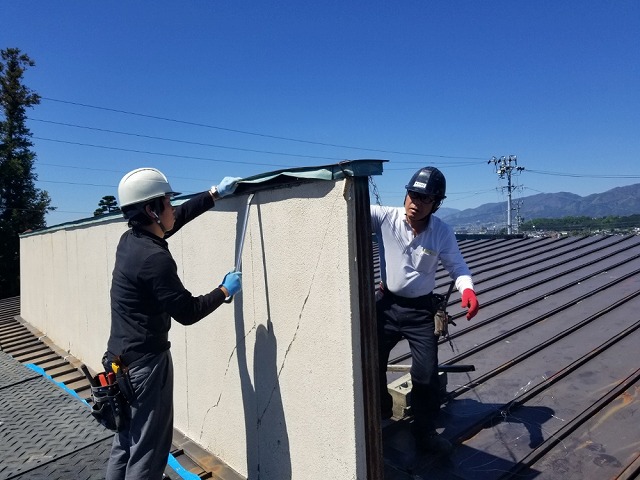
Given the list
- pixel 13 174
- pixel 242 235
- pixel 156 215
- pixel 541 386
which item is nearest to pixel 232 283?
pixel 242 235

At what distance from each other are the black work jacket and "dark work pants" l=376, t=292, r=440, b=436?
1.19m

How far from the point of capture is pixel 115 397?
2.23 meters

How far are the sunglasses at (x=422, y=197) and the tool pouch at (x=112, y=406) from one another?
2.07 meters

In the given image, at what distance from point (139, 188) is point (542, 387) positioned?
10.6 ft

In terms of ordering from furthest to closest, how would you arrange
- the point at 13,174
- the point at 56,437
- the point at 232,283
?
the point at 13,174
the point at 56,437
the point at 232,283

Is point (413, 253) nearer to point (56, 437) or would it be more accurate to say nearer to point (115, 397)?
point (115, 397)

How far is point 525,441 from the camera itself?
2475mm

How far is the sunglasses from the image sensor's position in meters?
2.58

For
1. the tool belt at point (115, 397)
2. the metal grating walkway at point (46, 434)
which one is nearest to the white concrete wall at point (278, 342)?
the tool belt at point (115, 397)

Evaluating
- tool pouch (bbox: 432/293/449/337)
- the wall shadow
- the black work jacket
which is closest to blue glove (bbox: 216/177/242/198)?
the wall shadow

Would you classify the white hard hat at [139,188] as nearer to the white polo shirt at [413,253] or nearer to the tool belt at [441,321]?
the white polo shirt at [413,253]

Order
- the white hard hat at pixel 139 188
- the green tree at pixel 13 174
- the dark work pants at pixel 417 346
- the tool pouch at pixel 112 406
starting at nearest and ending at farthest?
1. the tool pouch at pixel 112 406
2. the white hard hat at pixel 139 188
3. the dark work pants at pixel 417 346
4. the green tree at pixel 13 174

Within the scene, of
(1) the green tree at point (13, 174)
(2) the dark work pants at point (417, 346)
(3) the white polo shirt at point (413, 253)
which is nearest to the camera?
(2) the dark work pants at point (417, 346)

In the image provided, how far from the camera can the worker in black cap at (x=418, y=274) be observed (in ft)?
8.30
